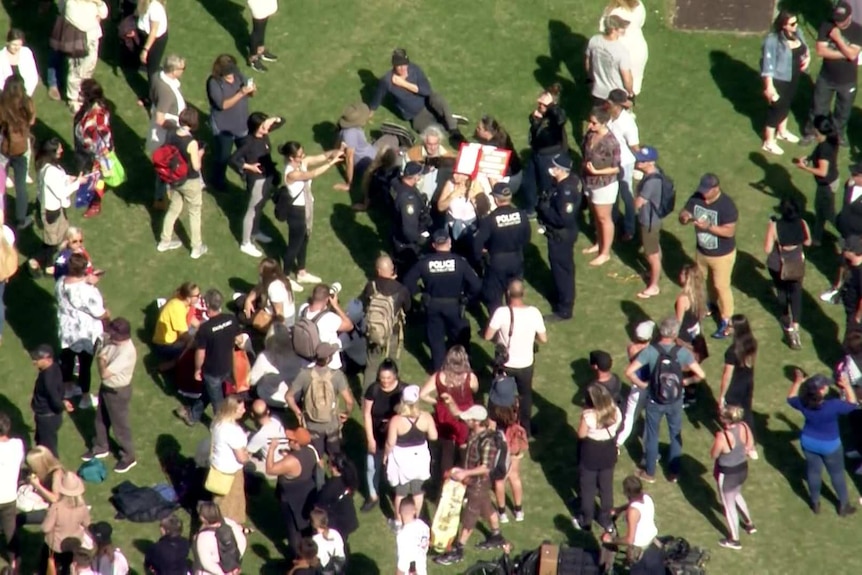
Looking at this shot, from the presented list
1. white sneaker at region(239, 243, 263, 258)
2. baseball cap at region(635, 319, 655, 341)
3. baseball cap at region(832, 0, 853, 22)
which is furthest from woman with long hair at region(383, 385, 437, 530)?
baseball cap at region(832, 0, 853, 22)

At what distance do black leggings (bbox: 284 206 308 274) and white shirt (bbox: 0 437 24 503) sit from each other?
4.22m

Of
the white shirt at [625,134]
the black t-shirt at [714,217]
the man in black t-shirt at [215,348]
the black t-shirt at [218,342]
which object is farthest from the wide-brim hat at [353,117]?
the black t-shirt at [714,217]

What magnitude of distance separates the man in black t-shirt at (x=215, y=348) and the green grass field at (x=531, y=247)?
0.59m

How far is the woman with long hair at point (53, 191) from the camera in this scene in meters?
19.1

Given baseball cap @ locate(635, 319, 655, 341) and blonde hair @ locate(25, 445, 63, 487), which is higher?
baseball cap @ locate(635, 319, 655, 341)

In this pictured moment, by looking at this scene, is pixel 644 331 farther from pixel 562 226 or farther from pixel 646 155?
pixel 646 155

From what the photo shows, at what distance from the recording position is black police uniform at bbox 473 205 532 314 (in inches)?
734

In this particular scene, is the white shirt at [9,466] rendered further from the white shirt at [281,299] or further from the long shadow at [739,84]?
the long shadow at [739,84]

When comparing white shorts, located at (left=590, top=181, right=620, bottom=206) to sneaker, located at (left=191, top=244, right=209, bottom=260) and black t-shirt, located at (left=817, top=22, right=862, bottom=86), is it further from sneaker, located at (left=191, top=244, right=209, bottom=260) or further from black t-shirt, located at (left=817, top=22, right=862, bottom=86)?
sneaker, located at (left=191, top=244, right=209, bottom=260)

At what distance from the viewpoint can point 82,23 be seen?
21.2 metres

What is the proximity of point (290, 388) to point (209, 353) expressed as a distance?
917 millimetres

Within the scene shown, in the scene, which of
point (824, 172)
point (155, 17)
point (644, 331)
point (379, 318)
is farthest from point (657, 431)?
point (155, 17)

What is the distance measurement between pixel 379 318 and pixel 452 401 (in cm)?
138

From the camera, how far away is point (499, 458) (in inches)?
656
